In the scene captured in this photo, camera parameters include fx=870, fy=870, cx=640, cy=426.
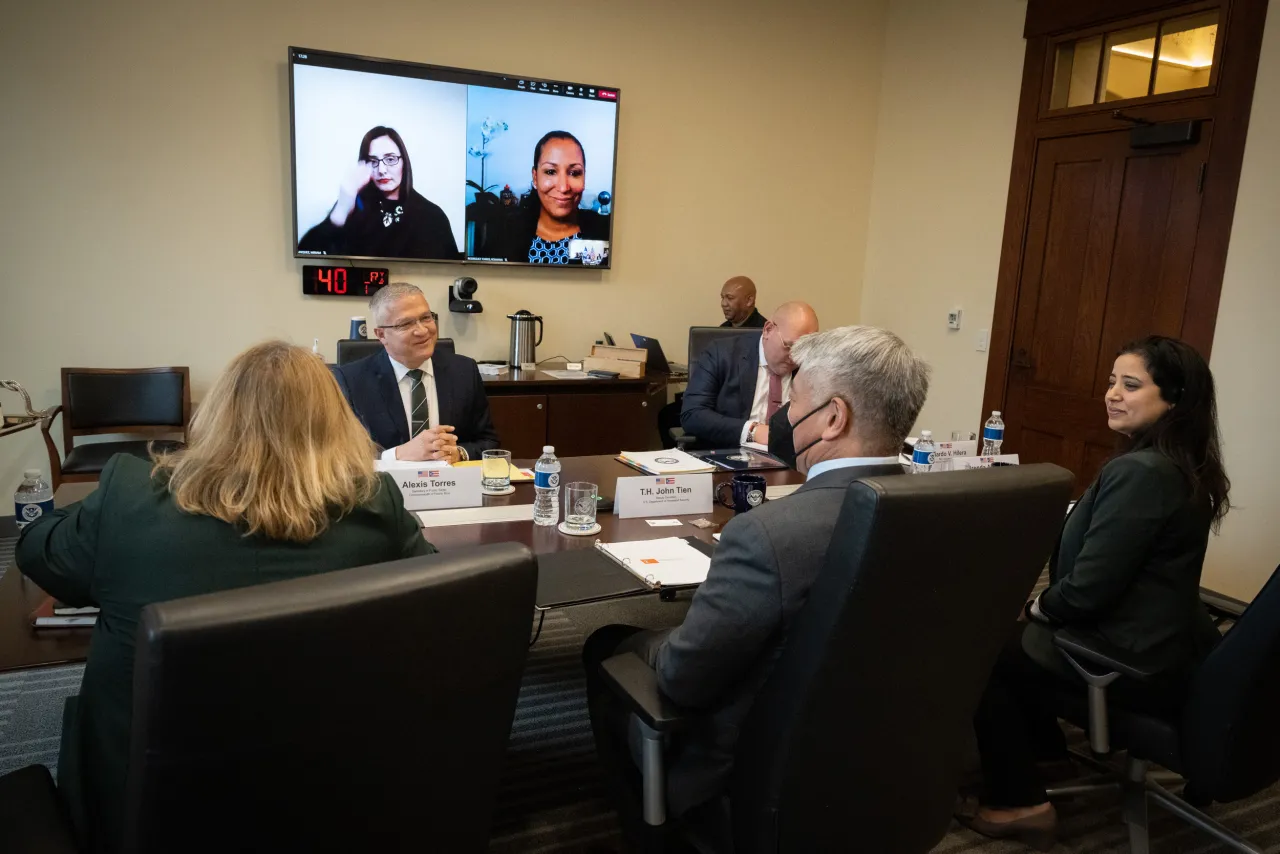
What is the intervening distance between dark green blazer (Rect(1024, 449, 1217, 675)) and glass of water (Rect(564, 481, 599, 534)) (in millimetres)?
1087

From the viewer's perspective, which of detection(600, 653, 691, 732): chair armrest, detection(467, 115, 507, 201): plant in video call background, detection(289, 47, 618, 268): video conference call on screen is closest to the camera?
detection(600, 653, 691, 732): chair armrest

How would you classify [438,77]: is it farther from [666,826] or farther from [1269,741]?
[1269,741]

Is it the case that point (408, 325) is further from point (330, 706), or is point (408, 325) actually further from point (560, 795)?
point (330, 706)

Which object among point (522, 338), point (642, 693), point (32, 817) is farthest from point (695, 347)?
point (32, 817)

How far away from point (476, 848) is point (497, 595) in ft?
1.29

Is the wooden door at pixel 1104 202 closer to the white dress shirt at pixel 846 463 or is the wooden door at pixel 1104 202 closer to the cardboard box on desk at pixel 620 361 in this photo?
the cardboard box on desk at pixel 620 361

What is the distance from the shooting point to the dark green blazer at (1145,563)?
6.15 feet

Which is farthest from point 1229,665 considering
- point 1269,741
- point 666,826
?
point 666,826

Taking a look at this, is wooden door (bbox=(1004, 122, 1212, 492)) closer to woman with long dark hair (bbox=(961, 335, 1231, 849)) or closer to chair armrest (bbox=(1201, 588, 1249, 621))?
chair armrest (bbox=(1201, 588, 1249, 621))

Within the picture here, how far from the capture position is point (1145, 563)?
1917mm

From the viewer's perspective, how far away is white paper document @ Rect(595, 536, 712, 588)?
1.76 m

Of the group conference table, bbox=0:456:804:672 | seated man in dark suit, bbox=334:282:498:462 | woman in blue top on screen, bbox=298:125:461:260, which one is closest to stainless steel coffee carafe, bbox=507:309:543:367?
woman in blue top on screen, bbox=298:125:461:260

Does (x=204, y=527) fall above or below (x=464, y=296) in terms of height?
below

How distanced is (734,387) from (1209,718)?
2.12m
